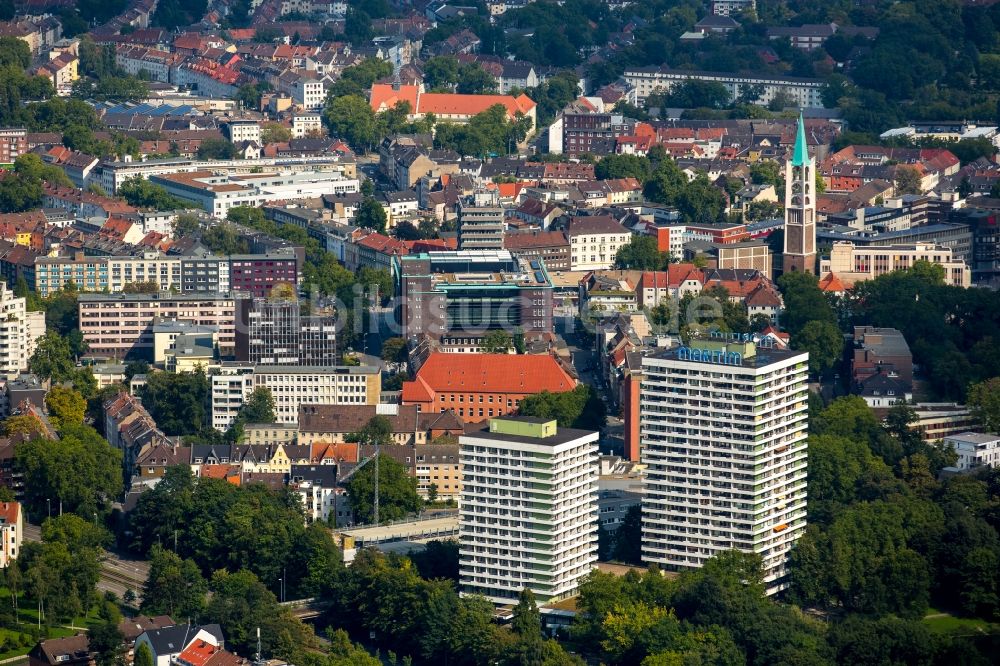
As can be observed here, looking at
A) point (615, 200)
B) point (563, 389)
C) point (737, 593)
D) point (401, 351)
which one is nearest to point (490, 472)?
point (737, 593)

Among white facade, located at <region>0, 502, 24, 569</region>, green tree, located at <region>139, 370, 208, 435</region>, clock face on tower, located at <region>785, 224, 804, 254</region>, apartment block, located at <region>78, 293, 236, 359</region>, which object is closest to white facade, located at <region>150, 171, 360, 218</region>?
apartment block, located at <region>78, 293, 236, 359</region>

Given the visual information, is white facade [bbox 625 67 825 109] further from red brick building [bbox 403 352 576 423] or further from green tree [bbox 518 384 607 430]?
green tree [bbox 518 384 607 430]

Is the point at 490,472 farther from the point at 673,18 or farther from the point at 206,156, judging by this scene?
the point at 673,18

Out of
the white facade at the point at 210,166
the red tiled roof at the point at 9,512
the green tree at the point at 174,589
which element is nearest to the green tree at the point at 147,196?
the white facade at the point at 210,166

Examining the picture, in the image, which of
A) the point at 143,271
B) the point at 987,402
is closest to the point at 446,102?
the point at 143,271

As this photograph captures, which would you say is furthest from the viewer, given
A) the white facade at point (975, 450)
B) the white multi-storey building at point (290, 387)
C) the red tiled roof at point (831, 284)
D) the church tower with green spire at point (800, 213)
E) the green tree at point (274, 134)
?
the green tree at point (274, 134)

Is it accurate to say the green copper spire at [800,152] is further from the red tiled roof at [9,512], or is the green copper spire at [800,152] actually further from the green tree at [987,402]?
the red tiled roof at [9,512]
